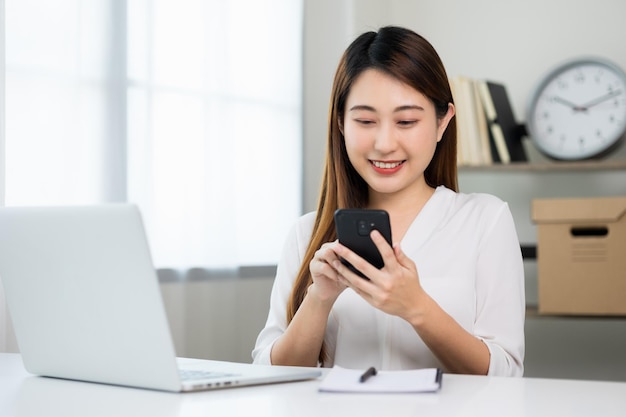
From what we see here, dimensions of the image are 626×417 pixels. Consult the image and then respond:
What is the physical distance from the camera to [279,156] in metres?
3.35

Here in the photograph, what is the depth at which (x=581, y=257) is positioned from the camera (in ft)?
9.62

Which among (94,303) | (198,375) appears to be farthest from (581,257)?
(94,303)

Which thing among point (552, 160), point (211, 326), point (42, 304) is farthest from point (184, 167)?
point (42, 304)

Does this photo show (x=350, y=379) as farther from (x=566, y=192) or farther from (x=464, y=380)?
(x=566, y=192)

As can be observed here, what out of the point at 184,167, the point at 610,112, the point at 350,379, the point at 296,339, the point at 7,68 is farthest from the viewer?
the point at 610,112

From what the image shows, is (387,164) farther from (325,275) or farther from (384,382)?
(384,382)

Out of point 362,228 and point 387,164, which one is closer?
point 362,228

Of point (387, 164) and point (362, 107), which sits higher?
point (362, 107)

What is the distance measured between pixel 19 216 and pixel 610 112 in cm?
234

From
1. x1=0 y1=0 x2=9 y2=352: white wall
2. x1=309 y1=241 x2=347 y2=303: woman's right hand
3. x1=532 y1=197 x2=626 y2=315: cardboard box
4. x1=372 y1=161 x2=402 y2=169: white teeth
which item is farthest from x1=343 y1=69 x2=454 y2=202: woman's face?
x1=532 y1=197 x2=626 y2=315: cardboard box

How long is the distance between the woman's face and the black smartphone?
375 mm

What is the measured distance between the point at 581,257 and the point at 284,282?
1.47 metres

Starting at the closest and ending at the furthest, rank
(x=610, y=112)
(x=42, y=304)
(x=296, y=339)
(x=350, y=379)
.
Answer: (x=350, y=379), (x=42, y=304), (x=296, y=339), (x=610, y=112)

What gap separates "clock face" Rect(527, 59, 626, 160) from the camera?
309 cm
